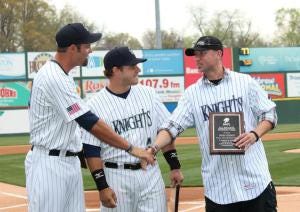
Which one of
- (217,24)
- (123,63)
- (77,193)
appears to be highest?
(217,24)

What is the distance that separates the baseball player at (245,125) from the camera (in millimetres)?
4668

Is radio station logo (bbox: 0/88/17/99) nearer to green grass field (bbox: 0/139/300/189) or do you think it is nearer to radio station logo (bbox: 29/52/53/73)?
radio station logo (bbox: 29/52/53/73)

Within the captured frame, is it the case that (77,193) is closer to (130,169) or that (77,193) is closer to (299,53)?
(130,169)

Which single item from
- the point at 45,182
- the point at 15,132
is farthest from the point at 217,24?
the point at 45,182

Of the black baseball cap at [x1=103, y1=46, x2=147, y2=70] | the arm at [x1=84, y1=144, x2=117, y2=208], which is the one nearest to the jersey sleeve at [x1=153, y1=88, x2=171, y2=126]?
the black baseball cap at [x1=103, y1=46, x2=147, y2=70]

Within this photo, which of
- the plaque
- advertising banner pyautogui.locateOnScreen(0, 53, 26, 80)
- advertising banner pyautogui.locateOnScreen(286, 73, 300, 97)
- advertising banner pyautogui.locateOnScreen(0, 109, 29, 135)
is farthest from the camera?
advertising banner pyautogui.locateOnScreen(286, 73, 300, 97)

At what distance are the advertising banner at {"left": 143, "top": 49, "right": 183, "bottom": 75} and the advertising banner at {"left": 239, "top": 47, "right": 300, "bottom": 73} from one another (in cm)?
339

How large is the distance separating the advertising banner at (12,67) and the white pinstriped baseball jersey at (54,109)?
2574 centimetres

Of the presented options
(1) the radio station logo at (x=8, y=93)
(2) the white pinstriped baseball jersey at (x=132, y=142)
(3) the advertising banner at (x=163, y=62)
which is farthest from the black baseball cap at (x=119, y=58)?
(3) the advertising banner at (x=163, y=62)

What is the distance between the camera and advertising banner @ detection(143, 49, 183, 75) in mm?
31311

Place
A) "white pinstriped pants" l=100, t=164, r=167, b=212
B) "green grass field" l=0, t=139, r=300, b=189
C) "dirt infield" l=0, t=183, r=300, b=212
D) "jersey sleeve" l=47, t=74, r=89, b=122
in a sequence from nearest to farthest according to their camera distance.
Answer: "jersey sleeve" l=47, t=74, r=89, b=122
"white pinstriped pants" l=100, t=164, r=167, b=212
"dirt infield" l=0, t=183, r=300, b=212
"green grass field" l=0, t=139, r=300, b=189

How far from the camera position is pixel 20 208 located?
9.59 metres

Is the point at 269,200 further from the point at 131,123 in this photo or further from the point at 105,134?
the point at 105,134

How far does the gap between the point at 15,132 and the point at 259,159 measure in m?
25.6
